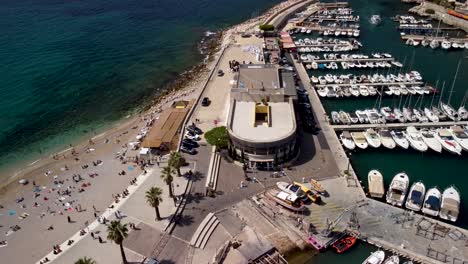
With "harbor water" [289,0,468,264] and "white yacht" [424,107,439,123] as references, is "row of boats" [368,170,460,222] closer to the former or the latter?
"harbor water" [289,0,468,264]

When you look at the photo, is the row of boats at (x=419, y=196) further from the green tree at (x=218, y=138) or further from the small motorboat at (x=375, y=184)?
the green tree at (x=218, y=138)

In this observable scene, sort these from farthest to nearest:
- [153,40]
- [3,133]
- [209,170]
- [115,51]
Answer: [153,40] < [115,51] < [3,133] < [209,170]

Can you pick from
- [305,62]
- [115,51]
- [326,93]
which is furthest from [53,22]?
[326,93]

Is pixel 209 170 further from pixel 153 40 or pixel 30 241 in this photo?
pixel 153 40

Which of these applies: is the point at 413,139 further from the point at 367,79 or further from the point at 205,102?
the point at 205,102

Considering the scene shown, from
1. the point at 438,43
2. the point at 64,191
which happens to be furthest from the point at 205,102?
the point at 438,43

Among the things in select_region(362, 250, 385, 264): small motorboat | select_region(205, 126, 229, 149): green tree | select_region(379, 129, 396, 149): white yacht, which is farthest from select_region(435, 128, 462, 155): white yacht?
select_region(205, 126, 229, 149): green tree
